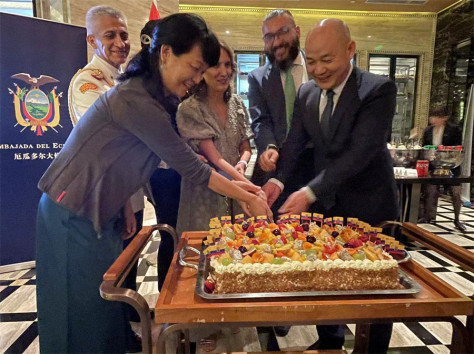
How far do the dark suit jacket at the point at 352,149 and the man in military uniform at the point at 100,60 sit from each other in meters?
0.87

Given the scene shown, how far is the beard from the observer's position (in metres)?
1.44

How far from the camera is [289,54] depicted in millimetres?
1443

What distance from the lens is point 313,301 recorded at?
30.9 inches

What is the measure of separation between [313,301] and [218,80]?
→ 1.06m

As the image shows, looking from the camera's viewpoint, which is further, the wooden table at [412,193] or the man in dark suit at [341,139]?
the wooden table at [412,193]

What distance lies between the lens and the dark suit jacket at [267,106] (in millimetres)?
1471

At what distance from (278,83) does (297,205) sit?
0.55m

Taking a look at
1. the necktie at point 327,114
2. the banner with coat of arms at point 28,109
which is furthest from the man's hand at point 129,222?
the banner with coat of arms at point 28,109

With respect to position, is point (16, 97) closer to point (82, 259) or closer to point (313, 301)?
point (82, 259)

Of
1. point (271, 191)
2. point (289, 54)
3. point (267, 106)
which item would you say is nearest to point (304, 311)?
point (271, 191)

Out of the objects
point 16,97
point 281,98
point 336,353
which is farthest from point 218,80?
point 16,97

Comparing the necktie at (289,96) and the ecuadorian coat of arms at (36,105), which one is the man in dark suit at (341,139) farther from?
the ecuadorian coat of arms at (36,105)

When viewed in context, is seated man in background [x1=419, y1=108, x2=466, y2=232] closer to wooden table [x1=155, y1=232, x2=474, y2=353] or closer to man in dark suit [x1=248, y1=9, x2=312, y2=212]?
man in dark suit [x1=248, y1=9, x2=312, y2=212]

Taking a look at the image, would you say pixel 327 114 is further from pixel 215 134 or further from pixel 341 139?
pixel 215 134
